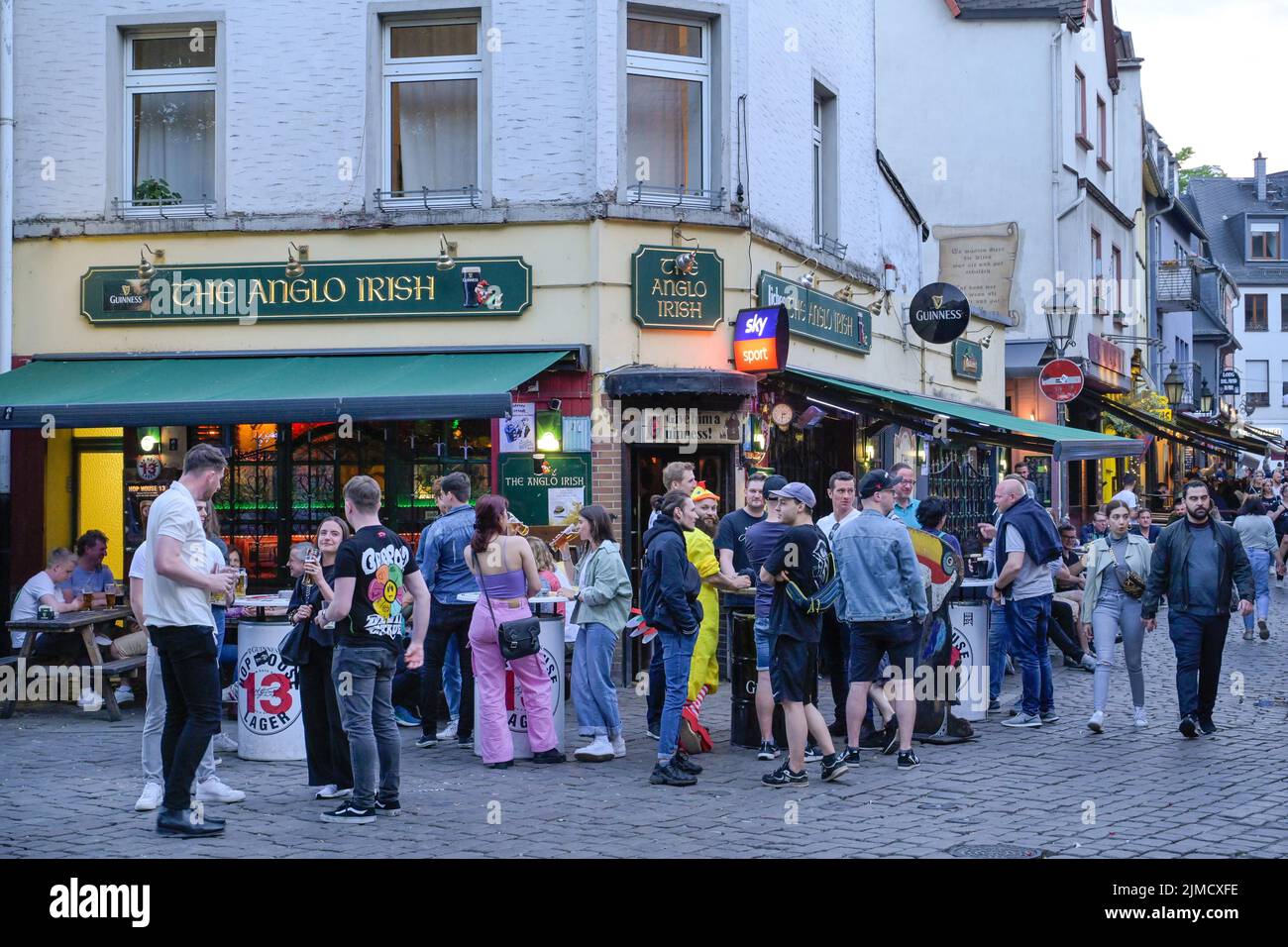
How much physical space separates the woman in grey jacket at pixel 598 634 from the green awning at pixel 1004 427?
5.45 metres

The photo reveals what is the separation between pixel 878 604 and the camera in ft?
29.9

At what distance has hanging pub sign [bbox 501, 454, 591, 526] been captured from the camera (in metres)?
13.6

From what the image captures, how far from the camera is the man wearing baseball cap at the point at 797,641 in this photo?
858 centimetres

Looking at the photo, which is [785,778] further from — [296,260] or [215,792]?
[296,260]

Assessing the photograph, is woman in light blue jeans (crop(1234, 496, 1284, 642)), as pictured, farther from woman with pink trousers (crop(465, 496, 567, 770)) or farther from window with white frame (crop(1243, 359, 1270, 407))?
window with white frame (crop(1243, 359, 1270, 407))

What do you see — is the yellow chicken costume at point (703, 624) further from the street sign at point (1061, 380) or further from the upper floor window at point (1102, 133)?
the upper floor window at point (1102, 133)

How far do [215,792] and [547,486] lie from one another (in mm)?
5940

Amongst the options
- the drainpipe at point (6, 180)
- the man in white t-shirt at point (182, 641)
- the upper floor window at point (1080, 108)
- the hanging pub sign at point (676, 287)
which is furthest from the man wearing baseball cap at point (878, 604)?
the upper floor window at point (1080, 108)

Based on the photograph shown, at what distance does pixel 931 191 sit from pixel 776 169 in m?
12.3

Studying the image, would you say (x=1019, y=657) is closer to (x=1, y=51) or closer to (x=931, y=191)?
(x=1, y=51)

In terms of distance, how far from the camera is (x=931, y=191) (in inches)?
1055

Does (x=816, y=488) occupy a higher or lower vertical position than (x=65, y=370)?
lower

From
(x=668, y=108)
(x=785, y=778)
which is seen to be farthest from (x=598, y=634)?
(x=668, y=108)
